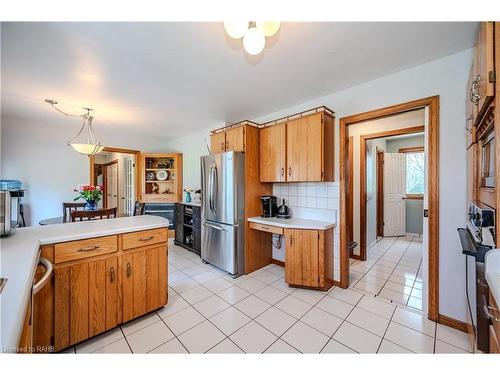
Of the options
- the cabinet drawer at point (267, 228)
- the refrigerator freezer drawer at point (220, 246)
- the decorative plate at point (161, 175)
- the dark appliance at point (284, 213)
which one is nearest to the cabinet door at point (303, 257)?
the cabinet drawer at point (267, 228)

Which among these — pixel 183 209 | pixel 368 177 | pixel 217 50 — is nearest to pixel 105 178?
pixel 183 209

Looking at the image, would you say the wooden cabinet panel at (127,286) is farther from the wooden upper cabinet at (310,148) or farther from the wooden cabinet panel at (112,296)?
the wooden upper cabinet at (310,148)

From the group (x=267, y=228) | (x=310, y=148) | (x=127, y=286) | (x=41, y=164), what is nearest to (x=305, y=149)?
(x=310, y=148)

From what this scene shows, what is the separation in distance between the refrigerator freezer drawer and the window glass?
469 centimetres

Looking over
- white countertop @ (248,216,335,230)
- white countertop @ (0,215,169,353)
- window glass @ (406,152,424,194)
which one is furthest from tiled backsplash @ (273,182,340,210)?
window glass @ (406,152,424,194)

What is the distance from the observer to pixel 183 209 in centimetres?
398

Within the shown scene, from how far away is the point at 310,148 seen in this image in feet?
7.98

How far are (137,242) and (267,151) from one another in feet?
6.36

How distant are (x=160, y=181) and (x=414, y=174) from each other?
6.18m

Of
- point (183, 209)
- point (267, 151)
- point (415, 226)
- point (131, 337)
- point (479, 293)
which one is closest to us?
point (479, 293)

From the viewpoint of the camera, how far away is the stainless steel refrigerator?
2734 mm

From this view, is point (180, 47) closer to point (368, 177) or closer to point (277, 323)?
point (277, 323)

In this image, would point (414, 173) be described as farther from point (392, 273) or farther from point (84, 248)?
point (84, 248)
